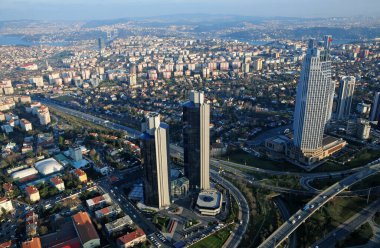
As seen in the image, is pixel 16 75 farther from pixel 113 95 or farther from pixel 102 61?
pixel 113 95

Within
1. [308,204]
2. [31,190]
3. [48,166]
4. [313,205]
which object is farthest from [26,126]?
[313,205]

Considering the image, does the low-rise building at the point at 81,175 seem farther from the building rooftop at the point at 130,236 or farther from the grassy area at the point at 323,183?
the grassy area at the point at 323,183

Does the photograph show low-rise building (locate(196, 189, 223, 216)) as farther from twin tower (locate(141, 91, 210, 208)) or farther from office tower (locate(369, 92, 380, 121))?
office tower (locate(369, 92, 380, 121))

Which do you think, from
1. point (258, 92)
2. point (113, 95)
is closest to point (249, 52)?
point (258, 92)

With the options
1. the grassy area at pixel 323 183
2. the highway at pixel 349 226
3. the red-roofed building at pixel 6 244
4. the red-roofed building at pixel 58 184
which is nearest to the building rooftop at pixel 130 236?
the red-roofed building at pixel 6 244

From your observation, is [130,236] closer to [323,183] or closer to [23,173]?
[23,173]

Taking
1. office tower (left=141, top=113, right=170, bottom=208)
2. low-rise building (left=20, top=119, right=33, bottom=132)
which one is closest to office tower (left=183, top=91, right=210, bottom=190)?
office tower (left=141, top=113, right=170, bottom=208)
